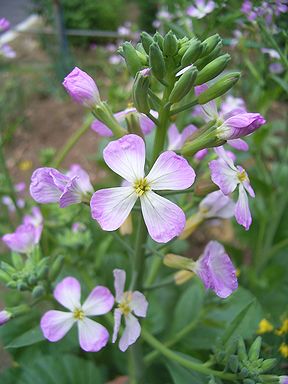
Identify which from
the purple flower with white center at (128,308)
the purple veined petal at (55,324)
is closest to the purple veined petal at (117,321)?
the purple flower with white center at (128,308)

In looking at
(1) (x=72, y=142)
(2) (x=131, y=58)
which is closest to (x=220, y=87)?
(2) (x=131, y=58)

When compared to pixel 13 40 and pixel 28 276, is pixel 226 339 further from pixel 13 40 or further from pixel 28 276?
pixel 13 40

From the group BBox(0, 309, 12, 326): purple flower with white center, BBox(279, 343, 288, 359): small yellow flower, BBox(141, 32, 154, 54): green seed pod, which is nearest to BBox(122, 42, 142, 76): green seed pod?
BBox(141, 32, 154, 54): green seed pod

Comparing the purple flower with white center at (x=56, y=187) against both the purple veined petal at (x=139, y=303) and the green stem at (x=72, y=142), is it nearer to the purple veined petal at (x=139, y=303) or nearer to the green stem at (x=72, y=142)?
the purple veined petal at (x=139, y=303)

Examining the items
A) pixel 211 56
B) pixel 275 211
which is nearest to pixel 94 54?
pixel 275 211

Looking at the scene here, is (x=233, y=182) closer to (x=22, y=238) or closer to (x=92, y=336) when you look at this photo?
(x=92, y=336)
